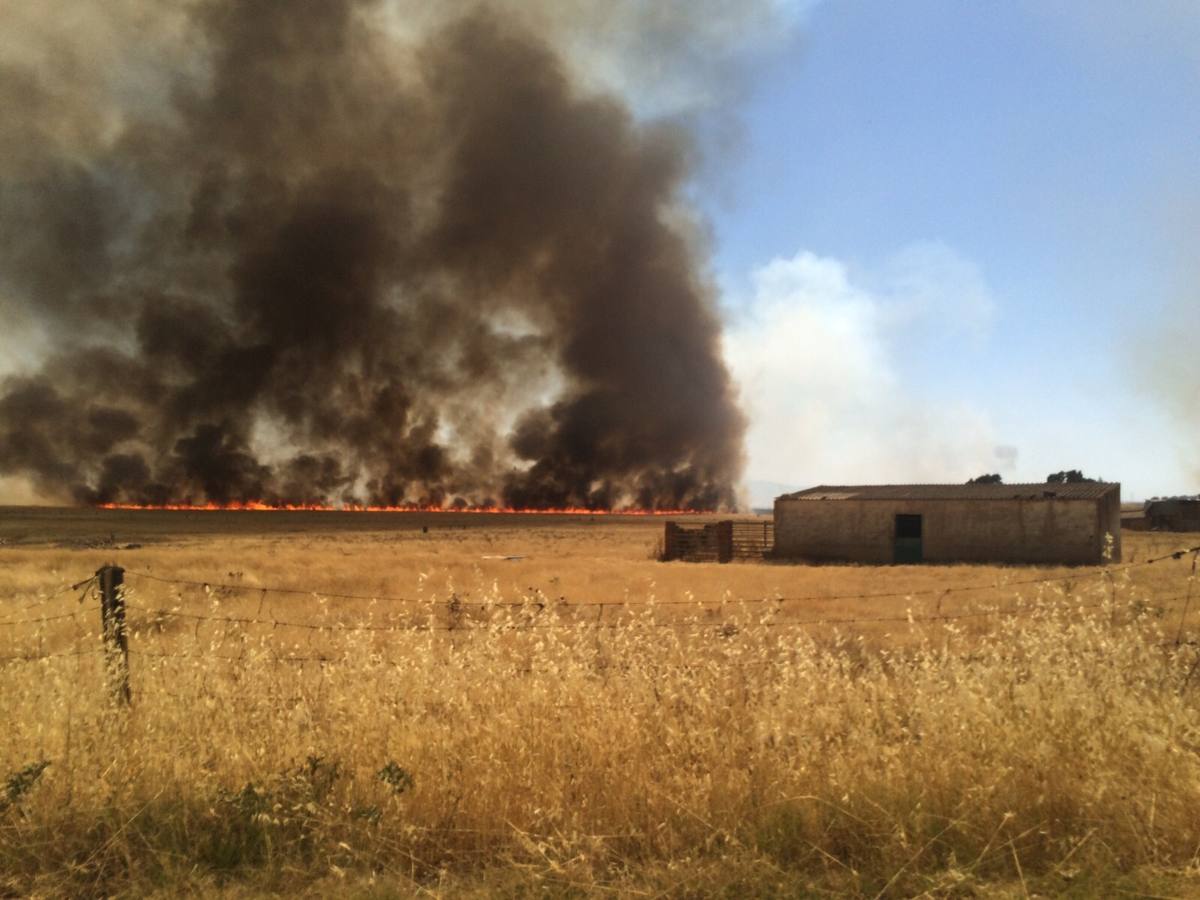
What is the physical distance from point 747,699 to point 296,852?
2.81m

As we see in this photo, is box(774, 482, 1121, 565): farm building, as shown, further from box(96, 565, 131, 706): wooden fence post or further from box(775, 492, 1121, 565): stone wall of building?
box(96, 565, 131, 706): wooden fence post

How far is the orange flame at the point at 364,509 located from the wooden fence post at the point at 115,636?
111424mm

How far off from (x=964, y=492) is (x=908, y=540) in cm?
383

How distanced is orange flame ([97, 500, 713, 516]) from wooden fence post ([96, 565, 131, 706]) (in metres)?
111

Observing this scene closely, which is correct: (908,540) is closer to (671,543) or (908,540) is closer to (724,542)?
(724,542)

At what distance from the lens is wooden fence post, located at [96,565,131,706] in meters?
5.58

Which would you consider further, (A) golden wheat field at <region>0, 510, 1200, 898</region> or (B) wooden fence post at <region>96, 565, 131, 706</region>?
(B) wooden fence post at <region>96, 565, 131, 706</region>

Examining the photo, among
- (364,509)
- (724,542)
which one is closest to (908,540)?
(724,542)

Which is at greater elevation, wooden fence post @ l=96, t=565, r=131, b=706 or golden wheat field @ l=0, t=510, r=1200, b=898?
wooden fence post @ l=96, t=565, r=131, b=706

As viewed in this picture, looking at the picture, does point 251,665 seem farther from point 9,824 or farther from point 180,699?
point 9,824

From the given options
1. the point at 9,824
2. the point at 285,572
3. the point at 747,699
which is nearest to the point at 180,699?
the point at 9,824

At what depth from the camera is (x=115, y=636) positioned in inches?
243

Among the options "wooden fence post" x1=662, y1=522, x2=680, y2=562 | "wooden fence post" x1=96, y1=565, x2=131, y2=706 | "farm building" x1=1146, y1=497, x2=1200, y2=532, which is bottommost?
"wooden fence post" x1=662, y1=522, x2=680, y2=562

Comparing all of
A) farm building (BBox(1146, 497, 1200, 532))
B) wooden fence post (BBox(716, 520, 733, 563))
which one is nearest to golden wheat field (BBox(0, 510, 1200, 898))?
wooden fence post (BBox(716, 520, 733, 563))
